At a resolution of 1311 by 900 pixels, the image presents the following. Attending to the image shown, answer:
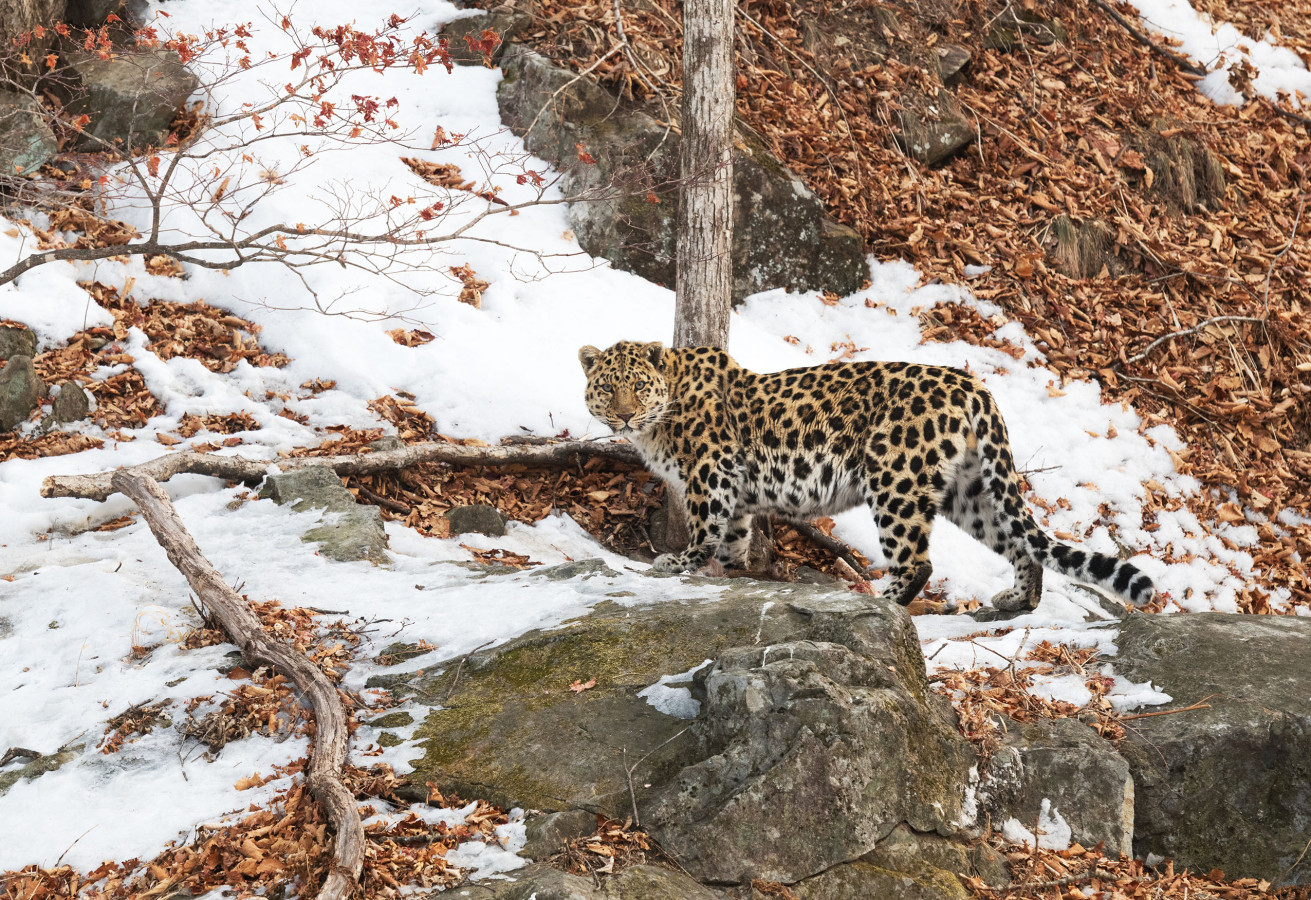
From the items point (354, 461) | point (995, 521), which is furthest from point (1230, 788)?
point (354, 461)

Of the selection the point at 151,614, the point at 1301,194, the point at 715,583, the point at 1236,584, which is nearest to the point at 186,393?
the point at 151,614

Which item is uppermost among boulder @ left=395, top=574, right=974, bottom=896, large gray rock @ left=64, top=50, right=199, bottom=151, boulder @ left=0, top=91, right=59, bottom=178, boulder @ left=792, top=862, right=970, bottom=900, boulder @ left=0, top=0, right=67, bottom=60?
boulder @ left=0, top=0, right=67, bottom=60

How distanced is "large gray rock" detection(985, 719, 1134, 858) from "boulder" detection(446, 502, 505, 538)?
430 cm

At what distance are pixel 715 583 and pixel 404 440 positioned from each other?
3599 millimetres

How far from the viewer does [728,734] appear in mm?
4320

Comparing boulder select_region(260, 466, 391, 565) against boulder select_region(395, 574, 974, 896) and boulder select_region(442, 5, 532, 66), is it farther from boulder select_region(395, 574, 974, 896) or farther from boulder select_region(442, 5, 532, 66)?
boulder select_region(442, 5, 532, 66)

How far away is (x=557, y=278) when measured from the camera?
1069 cm

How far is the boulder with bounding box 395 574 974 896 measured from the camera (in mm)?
4074

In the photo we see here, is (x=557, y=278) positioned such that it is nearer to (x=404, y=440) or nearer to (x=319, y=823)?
(x=404, y=440)

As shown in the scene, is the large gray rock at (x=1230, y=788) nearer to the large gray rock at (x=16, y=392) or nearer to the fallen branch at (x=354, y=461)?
the fallen branch at (x=354, y=461)

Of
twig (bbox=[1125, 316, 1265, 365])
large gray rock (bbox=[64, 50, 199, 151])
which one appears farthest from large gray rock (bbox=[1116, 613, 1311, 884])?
large gray rock (bbox=[64, 50, 199, 151])

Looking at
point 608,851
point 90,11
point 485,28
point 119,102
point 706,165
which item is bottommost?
point 608,851

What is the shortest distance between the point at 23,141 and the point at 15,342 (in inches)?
102

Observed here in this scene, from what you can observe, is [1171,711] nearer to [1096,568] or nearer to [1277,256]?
[1096,568]
